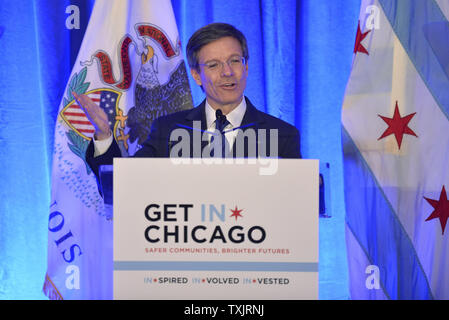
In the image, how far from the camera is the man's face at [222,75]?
2723mm

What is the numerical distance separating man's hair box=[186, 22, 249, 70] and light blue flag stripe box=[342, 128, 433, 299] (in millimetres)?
820

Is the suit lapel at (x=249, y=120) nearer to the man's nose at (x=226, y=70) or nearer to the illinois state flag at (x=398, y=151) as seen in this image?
the man's nose at (x=226, y=70)

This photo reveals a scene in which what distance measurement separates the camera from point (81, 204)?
2.76 metres

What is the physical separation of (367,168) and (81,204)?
1733 mm

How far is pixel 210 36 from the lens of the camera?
273 centimetres

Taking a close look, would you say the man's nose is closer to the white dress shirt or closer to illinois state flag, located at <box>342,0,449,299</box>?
the white dress shirt

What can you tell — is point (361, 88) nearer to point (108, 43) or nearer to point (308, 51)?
point (308, 51)

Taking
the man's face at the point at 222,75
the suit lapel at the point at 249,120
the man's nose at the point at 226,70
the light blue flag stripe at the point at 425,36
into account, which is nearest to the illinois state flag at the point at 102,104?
the man's face at the point at 222,75

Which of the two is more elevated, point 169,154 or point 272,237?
point 169,154

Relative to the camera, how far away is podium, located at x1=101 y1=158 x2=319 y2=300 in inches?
58.1

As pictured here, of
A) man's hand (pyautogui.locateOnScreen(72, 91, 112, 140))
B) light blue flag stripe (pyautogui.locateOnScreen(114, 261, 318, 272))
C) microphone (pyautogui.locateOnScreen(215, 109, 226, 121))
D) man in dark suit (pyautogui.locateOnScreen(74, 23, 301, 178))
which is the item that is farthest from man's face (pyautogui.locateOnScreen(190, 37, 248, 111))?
light blue flag stripe (pyautogui.locateOnScreen(114, 261, 318, 272))

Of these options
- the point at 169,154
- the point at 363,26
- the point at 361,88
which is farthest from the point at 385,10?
the point at 169,154

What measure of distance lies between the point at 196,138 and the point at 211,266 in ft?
4.28
